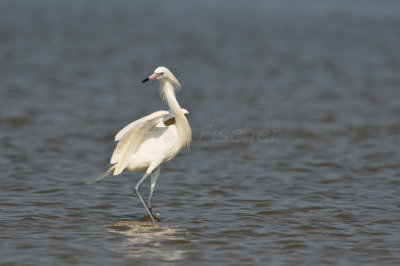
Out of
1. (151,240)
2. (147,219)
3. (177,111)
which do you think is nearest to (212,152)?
(147,219)

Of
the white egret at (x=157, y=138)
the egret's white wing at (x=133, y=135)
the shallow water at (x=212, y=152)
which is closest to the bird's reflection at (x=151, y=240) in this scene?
the shallow water at (x=212, y=152)

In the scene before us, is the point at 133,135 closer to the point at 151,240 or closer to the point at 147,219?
the point at 147,219

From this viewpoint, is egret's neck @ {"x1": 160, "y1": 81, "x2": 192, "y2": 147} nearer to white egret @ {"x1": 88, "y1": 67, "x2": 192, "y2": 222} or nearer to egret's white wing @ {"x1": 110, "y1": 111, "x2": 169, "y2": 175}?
white egret @ {"x1": 88, "y1": 67, "x2": 192, "y2": 222}

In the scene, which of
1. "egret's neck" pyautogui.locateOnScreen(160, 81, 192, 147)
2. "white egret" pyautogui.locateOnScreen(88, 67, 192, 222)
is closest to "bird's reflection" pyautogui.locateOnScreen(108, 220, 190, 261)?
"white egret" pyautogui.locateOnScreen(88, 67, 192, 222)

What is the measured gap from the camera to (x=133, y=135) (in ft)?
29.3

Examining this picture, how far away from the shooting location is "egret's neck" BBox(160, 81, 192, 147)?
8.88 meters

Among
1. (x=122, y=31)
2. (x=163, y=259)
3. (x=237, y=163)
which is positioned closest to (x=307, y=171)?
(x=237, y=163)

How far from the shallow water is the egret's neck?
107cm

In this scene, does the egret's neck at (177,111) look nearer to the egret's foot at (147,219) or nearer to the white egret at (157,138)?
the white egret at (157,138)

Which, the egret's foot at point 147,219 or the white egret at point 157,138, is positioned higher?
the white egret at point 157,138

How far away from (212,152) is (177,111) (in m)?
4.33

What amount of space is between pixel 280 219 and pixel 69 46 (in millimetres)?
19099

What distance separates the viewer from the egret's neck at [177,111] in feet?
29.1

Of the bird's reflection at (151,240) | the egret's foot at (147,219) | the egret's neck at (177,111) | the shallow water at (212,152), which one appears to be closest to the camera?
the bird's reflection at (151,240)
